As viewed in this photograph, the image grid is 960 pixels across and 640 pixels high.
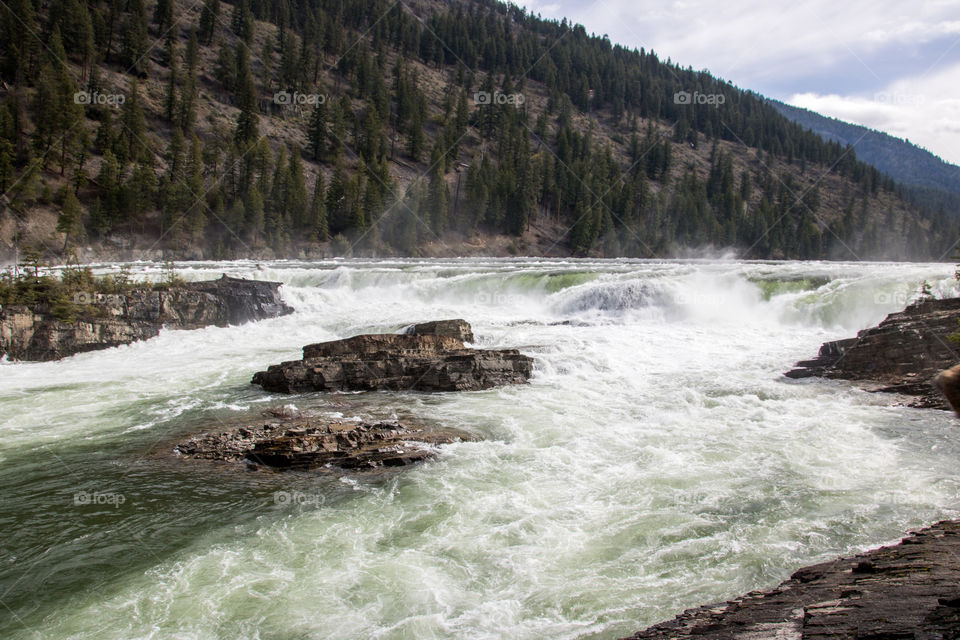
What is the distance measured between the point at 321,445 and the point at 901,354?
15.3m

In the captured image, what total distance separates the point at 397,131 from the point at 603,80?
7562 centimetres

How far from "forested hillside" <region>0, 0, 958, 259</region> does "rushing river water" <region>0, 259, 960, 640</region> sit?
32496 mm

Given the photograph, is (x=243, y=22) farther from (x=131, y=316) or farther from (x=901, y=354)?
(x=901, y=354)

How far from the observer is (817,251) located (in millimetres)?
99625

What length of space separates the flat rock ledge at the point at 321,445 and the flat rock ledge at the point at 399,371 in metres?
3.53

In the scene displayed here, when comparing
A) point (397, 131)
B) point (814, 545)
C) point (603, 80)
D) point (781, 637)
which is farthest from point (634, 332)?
point (603, 80)

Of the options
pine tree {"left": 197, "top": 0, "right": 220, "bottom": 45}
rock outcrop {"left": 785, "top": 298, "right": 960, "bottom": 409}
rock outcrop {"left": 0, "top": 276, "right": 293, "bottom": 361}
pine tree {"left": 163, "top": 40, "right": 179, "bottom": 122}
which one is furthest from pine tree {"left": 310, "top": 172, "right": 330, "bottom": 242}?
rock outcrop {"left": 785, "top": 298, "right": 960, "bottom": 409}

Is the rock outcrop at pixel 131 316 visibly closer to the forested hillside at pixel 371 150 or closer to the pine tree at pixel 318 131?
the forested hillside at pixel 371 150

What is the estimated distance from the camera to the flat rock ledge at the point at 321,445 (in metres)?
9.99

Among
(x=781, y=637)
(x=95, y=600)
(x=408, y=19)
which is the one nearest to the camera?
(x=781, y=637)

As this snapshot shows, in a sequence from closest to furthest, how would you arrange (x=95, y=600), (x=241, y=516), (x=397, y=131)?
(x=95, y=600), (x=241, y=516), (x=397, y=131)

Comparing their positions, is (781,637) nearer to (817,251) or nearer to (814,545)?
(814,545)

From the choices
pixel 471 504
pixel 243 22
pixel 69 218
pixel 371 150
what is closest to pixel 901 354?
pixel 471 504

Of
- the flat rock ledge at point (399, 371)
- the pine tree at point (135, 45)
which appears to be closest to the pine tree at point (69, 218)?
the pine tree at point (135, 45)
